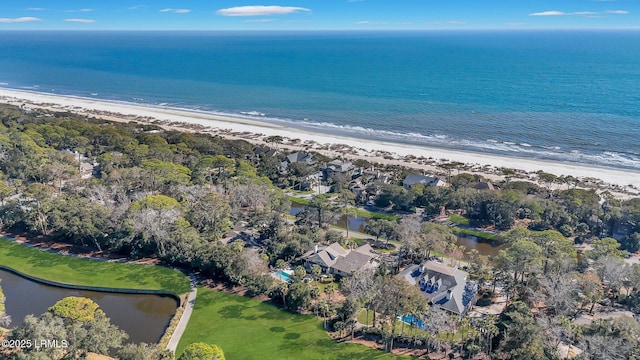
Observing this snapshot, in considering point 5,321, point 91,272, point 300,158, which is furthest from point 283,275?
point 300,158

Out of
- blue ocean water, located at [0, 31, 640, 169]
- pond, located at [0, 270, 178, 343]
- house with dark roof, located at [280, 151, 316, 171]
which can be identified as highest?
blue ocean water, located at [0, 31, 640, 169]

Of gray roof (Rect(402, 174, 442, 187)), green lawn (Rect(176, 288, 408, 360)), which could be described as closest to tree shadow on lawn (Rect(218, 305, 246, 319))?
green lawn (Rect(176, 288, 408, 360))

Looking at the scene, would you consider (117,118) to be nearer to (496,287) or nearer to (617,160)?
(496,287)

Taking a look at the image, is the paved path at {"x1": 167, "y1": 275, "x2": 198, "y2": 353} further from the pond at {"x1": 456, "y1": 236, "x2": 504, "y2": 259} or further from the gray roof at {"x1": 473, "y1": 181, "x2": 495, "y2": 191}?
the gray roof at {"x1": 473, "y1": 181, "x2": 495, "y2": 191}

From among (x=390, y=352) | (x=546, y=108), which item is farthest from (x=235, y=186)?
(x=546, y=108)

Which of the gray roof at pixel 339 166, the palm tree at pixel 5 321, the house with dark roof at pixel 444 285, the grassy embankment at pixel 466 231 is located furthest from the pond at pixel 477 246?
the palm tree at pixel 5 321
